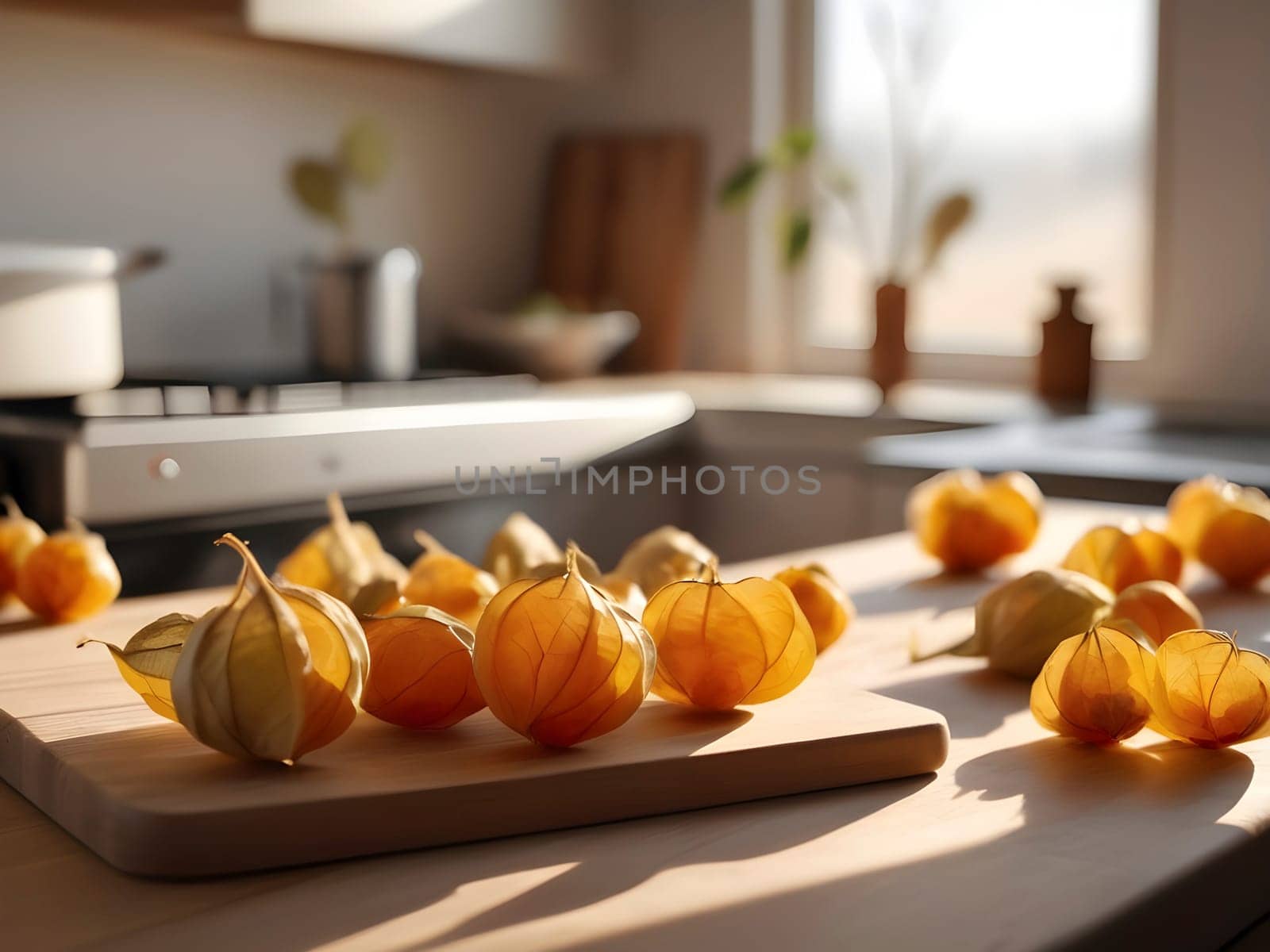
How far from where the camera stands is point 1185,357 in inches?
104

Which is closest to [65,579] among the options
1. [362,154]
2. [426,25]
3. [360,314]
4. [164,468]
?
[164,468]

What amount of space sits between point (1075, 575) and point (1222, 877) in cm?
27

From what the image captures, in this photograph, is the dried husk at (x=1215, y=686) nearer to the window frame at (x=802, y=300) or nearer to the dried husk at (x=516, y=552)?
the dried husk at (x=516, y=552)

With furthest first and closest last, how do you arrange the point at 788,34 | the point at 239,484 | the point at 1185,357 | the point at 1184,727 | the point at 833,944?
1. the point at 788,34
2. the point at 1185,357
3. the point at 239,484
4. the point at 1184,727
5. the point at 833,944

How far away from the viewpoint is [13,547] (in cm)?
84

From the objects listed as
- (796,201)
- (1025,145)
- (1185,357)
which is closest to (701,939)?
(1185,357)

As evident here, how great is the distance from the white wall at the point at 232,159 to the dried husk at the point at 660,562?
6.49ft

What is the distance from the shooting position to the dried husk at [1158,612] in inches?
26.9

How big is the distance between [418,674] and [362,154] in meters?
2.54

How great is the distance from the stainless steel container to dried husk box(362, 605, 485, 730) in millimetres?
2025

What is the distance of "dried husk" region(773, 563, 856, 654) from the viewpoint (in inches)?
28.4

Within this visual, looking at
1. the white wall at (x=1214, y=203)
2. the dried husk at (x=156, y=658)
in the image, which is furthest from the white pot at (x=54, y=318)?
the white wall at (x=1214, y=203)

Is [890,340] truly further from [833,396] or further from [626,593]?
[626,593]

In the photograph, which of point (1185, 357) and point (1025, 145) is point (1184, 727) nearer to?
point (1185, 357)
